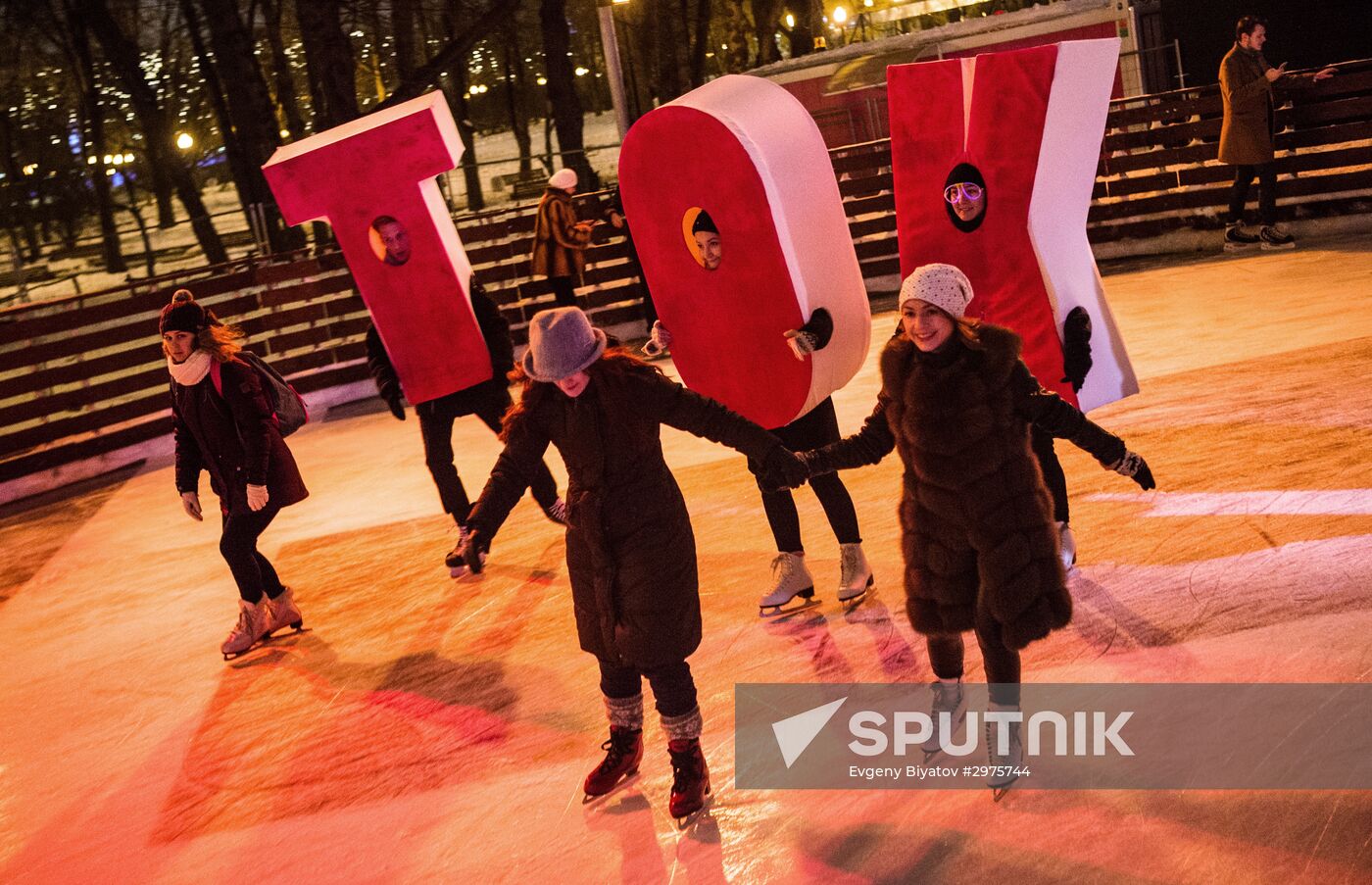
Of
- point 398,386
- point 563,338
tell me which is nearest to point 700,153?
point 563,338

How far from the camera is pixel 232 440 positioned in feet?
18.1

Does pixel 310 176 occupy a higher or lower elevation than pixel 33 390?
higher

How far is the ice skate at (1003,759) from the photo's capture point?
3.54 metres

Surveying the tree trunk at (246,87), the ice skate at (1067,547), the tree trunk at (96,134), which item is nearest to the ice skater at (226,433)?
the ice skate at (1067,547)

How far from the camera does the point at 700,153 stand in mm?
4676

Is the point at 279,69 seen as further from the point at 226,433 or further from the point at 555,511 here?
the point at 226,433

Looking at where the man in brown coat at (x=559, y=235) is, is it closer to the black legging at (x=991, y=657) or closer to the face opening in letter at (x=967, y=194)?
the face opening in letter at (x=967, y=194)

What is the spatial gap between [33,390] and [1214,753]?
10627 mm

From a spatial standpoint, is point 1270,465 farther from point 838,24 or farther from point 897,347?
point 838,24

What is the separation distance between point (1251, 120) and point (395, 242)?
821 centimetres

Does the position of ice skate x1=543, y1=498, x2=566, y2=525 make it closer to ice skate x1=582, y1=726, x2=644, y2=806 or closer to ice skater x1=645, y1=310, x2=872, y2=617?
ice skater x1=645, y1=310, x2=872, y2=617

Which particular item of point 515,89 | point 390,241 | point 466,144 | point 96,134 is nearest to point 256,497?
point 390,241

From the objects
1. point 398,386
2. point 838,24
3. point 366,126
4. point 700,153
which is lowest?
point 398,386

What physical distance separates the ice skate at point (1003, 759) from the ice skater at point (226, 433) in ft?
11.0
